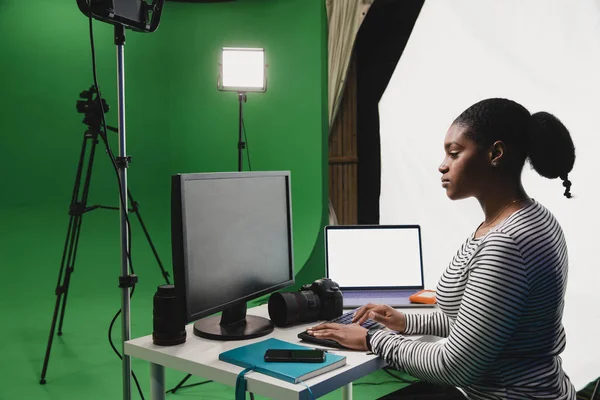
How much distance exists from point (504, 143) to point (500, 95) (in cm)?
174

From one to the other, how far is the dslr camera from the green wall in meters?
2.37

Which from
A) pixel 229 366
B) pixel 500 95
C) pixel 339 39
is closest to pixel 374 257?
pixel 229 366

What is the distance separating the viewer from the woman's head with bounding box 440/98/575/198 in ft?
4.25

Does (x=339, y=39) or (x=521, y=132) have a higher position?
(x=339, y=39)

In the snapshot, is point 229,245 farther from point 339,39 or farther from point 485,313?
point 339,39

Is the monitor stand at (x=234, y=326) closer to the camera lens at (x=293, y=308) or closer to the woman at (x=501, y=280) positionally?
the camera lens at (x=293, y=308)

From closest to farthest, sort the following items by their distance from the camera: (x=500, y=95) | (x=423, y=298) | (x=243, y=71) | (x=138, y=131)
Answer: (x=423, y=298) → (x=500, y=95) → (x=243, y=71) → (x=138, y=131)

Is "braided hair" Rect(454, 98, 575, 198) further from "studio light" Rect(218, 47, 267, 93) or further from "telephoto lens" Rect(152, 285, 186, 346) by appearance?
"studio light" Rect(218, 47, 267, 93)

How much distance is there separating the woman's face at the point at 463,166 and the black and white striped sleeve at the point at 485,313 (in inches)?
6.2

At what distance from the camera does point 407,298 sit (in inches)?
78.0

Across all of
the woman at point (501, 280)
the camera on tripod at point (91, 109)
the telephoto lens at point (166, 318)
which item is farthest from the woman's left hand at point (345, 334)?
the camera on tripod at point (91, 109)

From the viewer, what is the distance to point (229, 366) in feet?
4.24

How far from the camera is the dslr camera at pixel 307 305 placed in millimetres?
1611

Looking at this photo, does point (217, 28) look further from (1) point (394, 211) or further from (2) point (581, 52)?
(2) point (581, 52)
